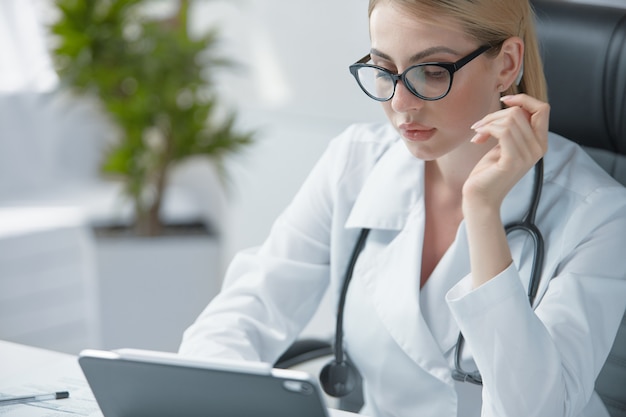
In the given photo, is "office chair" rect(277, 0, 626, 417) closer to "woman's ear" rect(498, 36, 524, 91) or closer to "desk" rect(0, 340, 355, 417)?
"woman's ear" rect(498, 36, 524, 91)

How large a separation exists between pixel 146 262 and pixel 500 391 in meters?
2.17

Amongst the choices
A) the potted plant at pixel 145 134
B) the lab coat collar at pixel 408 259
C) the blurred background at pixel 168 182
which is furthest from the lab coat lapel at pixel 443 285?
the potted plant at pixel 145 134

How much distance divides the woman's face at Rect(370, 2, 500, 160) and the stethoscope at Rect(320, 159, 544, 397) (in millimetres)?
135

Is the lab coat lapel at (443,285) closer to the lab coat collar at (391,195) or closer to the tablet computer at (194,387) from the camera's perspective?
the lab coat collar at (391,195)

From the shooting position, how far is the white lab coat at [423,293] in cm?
119

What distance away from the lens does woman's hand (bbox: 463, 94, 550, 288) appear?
1.21m

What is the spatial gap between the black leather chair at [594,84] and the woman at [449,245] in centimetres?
7

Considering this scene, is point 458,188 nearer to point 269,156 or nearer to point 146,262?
point 269,156

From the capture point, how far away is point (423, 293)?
142cm

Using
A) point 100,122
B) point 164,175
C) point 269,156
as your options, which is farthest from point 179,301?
point 100,122

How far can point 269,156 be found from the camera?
3010 mm

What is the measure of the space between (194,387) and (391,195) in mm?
609

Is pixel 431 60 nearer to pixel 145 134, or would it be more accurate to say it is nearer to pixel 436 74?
pixel 436 74

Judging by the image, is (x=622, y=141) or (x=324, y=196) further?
(x=324, y=196)
